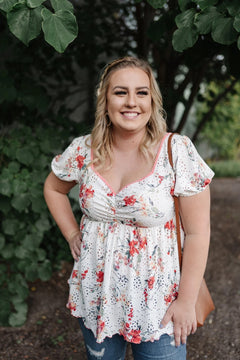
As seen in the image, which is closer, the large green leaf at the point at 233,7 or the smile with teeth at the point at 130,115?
the large green leaf at the point at 233,7

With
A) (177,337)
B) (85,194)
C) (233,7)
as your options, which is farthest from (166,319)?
(233,7)

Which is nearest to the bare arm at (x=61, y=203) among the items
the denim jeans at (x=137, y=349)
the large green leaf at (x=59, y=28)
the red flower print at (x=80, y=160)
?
the red flower print at (x=80, y=160)

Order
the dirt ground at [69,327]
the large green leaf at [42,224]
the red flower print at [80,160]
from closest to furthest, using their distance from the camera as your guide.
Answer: the red flower print at [80,160] → the dirt ground at [69,327] → the large green leaf at [42,224]

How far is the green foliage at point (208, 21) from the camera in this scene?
1.50 meters

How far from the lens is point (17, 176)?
2.72 m

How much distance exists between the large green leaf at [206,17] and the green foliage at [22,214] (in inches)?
63.1

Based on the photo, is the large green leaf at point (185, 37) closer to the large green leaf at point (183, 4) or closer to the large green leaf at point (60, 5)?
the large green leaf at point (183, 4)

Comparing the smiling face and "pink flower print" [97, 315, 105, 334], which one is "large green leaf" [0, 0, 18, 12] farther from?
"pink flower print" [97, 315, 105, 334]

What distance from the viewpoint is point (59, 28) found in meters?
1.33

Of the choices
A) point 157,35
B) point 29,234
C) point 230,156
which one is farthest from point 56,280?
point 230,156

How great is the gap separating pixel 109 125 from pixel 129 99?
239 mm

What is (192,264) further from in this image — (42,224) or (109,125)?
(42,224)

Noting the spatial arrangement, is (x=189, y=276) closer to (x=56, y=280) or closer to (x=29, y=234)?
(x=29, y=234)

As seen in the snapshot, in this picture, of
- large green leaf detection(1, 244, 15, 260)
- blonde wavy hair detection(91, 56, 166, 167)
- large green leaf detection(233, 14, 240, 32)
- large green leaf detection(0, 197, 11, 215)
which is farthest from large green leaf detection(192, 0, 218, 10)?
large green leaf detection(1, 244, 15, 260)
